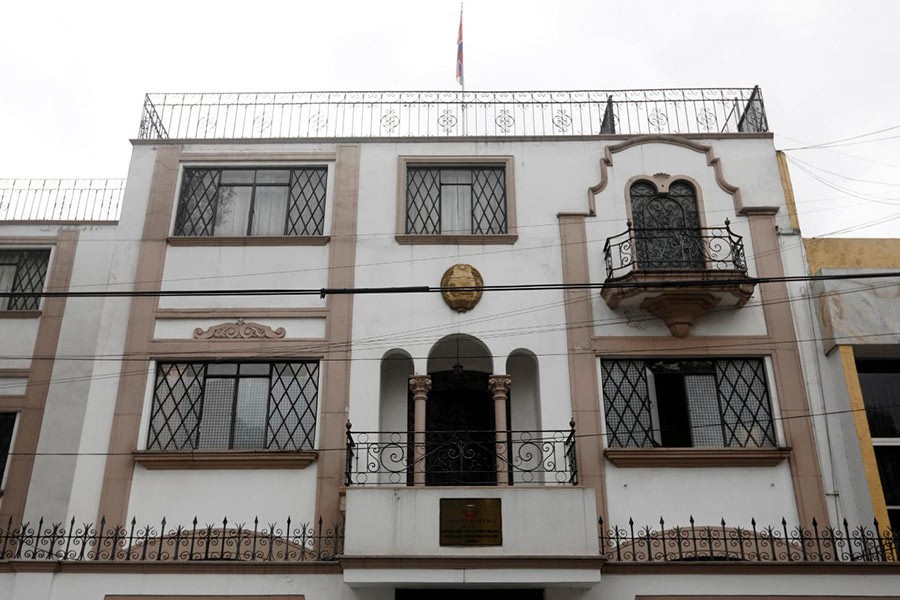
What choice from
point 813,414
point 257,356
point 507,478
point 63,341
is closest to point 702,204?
point 813,414

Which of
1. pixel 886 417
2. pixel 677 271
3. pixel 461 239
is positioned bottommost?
pixel 886 417

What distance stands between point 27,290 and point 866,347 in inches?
675

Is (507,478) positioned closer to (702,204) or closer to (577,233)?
(577,233)

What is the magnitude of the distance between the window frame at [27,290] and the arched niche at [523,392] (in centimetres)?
1011

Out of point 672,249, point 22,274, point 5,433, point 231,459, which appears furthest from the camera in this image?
point 22,274

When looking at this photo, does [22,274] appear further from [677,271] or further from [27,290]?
[677,271]

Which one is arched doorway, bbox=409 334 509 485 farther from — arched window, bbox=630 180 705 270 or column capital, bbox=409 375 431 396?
arched window, bbox=630 180 705 270

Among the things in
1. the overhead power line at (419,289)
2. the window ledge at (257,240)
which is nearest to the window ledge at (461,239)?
the window ledge at (257,240)

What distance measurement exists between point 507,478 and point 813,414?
5.74m

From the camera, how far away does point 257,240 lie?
16.7 metres

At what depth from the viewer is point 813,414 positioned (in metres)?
15.1

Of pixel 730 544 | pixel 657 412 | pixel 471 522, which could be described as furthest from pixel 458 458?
pixel 730 544

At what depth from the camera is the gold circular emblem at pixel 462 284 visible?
1592cm

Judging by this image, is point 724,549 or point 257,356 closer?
point 724,549
